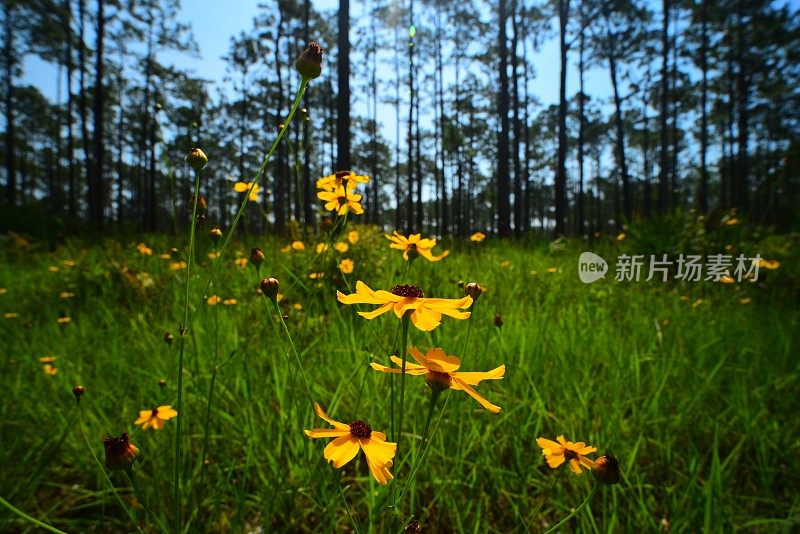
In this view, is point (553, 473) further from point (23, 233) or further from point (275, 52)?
point (275, 52)

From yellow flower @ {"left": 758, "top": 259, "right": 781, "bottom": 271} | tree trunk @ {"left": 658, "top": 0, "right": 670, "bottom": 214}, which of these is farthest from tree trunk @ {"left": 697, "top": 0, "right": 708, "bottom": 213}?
yellow flower @ {"left": 758, "top": 259, "right": 781, "bottom": 271}

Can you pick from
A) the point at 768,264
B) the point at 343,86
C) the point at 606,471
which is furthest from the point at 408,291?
the point at 343,86

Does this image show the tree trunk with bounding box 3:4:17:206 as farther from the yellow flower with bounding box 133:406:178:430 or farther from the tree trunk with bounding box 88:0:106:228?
the yellow flower with bounding box 133:406:178:430

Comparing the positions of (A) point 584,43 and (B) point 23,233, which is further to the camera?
(A) point 584,43

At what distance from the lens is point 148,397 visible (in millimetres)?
1226

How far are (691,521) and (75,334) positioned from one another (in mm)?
2215

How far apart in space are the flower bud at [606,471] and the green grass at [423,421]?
0.21m

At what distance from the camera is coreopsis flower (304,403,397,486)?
374 millimetres

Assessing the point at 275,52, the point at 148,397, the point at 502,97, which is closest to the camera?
the point at 148,397

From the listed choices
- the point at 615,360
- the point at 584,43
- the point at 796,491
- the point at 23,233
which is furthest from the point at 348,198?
the point at 584,43

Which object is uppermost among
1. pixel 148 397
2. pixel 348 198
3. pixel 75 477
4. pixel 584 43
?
pixel 584 43

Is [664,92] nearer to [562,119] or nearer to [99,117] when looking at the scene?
[562,119]

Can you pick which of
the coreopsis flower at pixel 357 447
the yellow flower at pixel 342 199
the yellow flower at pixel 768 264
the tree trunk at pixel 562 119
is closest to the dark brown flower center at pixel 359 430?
the coreopsis flower at pixel 357 447

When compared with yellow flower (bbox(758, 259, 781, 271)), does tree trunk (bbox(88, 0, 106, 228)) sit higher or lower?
higher
